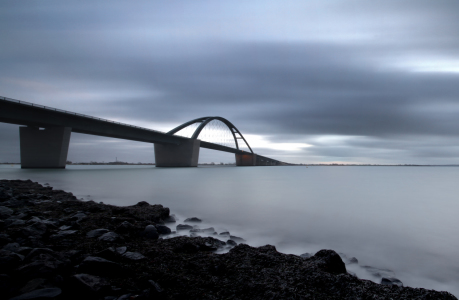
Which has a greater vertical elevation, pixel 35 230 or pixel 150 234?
pixel 35 230

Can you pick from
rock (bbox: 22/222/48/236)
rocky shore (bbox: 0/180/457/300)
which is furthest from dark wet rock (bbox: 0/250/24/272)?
rock (bbox: 22/222/48/236)

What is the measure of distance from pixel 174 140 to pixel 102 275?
222ft

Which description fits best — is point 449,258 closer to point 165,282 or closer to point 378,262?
point 378,262

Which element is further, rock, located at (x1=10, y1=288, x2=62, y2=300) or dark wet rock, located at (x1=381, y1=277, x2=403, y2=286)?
dark wet rock, located at (x1=381, y1=277, x2=403, y2=286)

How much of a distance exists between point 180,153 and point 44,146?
3529 centimetres

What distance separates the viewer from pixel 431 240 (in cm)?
681

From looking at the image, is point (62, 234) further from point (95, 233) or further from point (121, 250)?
point (121, 250)

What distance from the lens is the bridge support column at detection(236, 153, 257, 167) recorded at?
118m


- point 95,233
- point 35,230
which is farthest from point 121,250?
point 35,230

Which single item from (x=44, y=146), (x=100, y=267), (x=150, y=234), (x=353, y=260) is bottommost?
(x=353, y=260)

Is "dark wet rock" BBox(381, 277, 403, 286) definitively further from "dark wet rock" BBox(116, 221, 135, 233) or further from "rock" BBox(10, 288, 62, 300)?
"dark wet rock" BBox(116, 221, 135, 233)

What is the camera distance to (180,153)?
73.8 m

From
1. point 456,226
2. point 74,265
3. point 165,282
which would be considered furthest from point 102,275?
point 456,226

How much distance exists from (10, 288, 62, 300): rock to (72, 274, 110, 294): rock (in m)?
0.14
